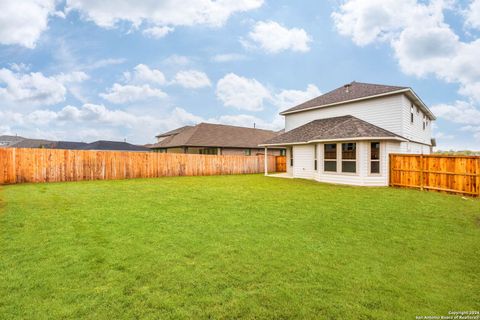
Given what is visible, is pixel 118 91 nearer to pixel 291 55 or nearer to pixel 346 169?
pixel 291 55

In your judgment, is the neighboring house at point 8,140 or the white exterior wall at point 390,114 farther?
the neighboring house at point 8,140

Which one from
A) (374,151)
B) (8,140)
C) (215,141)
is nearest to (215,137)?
(215,141)

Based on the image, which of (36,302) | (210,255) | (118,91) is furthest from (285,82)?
(36,302)

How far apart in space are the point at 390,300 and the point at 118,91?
27.3m

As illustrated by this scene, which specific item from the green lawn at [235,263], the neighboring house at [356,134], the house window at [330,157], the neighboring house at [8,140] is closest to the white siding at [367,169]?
the neighboring house at [356,134]

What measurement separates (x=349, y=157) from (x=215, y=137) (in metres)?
18.2

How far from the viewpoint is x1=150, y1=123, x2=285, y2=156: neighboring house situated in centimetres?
2780

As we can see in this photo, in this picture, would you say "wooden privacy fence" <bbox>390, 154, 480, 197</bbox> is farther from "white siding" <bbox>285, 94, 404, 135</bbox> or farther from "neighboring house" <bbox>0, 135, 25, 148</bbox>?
"neighboring house" <bbox>0, 135, 25, 148</bbox>

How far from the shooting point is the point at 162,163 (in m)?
19.3

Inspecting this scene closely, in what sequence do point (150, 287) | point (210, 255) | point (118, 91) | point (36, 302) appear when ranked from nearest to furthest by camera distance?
point (36, 302) → point (150, 287) → point (210, 255) → point (118, 91)

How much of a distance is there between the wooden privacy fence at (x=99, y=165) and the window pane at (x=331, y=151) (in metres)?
9.56

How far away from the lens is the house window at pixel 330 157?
14844 mm

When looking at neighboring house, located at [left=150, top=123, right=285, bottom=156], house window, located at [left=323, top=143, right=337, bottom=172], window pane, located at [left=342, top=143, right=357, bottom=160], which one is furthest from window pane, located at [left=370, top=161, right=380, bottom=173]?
neighboring house, located at [left=150, top=123, right=285, bottom=156]

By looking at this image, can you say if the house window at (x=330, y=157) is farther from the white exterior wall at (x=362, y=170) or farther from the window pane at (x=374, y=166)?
the window pane at (x=374, y=166)
